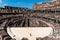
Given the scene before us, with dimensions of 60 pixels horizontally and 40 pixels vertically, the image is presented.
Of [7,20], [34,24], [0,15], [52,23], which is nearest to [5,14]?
[0,15]

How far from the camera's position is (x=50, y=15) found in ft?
116

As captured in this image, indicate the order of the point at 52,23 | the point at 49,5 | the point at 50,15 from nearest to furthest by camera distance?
→ the point at 52,23, the point at 50,15, the point at 49,5

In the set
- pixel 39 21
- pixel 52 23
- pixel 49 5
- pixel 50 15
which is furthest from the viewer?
pixel 49 5

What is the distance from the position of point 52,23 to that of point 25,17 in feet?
19.6

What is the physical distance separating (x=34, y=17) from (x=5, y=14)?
541 centimetres

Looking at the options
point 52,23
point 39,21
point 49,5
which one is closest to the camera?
point 52,23

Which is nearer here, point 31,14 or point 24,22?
point 24,22

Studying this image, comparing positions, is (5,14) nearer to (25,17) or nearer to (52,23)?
(25,17)

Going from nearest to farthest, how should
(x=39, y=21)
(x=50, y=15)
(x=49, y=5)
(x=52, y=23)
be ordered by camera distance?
(x=52, y=23) → (x=39, y=21) → (x=50, y=15) → (x=49, y=5)

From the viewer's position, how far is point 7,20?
3188cm

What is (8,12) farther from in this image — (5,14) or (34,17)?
(34,17)

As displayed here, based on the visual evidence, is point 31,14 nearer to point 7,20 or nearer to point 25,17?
point 25,17

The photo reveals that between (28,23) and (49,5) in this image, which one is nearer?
(28,23)

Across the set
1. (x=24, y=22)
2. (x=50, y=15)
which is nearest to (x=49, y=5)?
(x=50, y=15)
